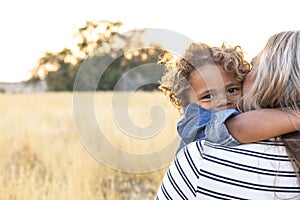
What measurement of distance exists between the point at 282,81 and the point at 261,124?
11cm

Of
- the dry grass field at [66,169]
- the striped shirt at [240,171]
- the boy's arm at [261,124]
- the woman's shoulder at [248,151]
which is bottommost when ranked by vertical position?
the dry grass field at [66,169]

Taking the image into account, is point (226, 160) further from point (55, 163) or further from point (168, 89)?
point (55, 163)

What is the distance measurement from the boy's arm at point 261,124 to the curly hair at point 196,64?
0.98ft

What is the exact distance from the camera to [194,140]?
4.42 ft

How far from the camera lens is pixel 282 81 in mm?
1198

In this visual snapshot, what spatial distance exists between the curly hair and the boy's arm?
300 mm

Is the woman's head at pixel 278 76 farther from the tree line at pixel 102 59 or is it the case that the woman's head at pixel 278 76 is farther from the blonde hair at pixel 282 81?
the tree line at pixel 102 59

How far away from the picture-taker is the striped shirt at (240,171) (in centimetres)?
120

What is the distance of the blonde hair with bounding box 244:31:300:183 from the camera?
1201 mm

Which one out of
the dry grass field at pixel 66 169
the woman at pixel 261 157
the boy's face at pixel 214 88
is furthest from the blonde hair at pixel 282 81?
the dry grass field at pixel 66 169

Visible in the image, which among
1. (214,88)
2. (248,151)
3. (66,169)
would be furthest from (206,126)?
(66,169)

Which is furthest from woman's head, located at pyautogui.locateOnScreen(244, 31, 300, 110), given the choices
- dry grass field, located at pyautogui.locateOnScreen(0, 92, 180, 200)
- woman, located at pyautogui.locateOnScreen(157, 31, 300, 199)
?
dry grass field, located at pyautogui.locateOnScreen(0, 92, 180, 200)

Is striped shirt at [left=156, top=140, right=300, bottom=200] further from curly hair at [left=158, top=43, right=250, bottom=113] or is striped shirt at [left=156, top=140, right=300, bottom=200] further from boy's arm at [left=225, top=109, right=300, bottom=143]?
curly hair at [left=158, top=43, right=250, bottom=113]

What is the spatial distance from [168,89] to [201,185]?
1.77 feet
